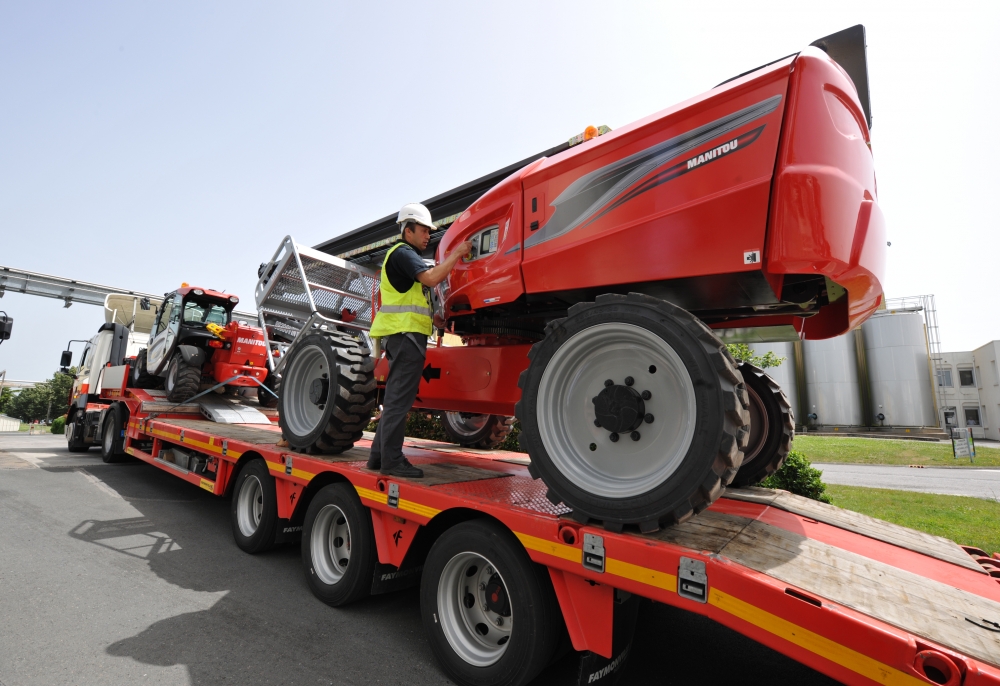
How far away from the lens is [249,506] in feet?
16.8

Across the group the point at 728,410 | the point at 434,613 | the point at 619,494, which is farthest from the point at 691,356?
the point at 434,613

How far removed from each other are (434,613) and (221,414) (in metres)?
6.72

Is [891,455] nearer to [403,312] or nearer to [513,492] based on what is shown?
[513,492]

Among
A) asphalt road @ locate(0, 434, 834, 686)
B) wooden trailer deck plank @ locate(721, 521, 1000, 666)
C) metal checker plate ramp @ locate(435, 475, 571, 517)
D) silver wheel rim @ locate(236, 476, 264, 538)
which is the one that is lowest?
asphalt road @ locate(0, 434, 834, 686)

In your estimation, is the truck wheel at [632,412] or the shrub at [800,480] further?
the shrub at [800,480]

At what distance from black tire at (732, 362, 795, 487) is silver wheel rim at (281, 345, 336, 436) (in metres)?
3.57

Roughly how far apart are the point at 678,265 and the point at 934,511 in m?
7.55

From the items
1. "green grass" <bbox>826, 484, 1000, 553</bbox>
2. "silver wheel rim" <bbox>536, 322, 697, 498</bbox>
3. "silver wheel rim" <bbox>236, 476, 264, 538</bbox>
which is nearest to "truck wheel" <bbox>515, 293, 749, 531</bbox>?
"silver wheel rim" <bbox>536, 322, 697, 498</bbox>

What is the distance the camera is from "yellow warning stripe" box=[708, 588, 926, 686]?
5.31 ft

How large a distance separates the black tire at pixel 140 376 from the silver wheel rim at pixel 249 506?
6.46 m

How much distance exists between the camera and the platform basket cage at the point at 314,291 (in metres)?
5.95

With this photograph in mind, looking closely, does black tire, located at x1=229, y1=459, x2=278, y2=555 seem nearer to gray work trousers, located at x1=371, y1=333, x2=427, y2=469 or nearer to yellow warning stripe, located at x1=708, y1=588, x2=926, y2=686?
gray work trousers, located at x1=371, y1=333, x2=427, y2=469

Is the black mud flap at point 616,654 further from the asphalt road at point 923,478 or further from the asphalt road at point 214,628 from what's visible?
the asphalt road at point 923,478

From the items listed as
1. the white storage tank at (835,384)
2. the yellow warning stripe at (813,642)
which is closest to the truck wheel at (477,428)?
the yellow warning stripe at (813,642)
